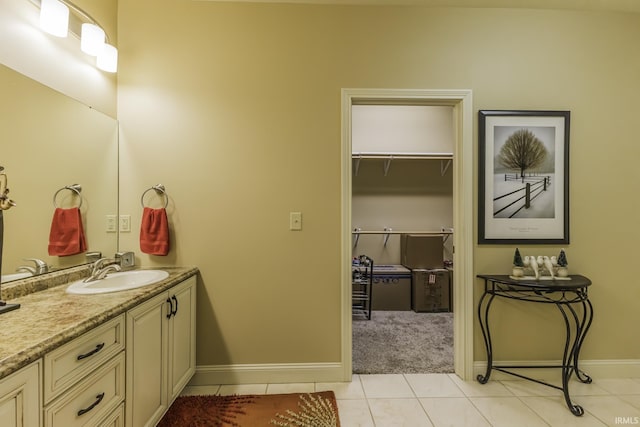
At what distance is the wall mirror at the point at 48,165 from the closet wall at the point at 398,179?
8.99 ft

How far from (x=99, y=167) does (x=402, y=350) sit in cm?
270

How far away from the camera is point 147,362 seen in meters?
1.41

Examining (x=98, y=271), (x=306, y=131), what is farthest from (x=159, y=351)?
(x=306, y=131)

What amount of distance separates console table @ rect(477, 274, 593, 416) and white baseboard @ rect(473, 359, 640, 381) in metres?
0.03

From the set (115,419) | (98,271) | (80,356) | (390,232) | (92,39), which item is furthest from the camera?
(390,232)

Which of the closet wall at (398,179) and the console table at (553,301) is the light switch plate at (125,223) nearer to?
the console table at (553,301)

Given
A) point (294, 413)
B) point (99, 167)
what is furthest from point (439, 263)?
point (99, 167)

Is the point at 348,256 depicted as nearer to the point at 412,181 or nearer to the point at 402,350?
the point at 402,350

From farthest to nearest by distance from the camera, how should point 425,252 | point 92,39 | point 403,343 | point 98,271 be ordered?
point 425,252, point 403,343, point 92,39, point 98,271

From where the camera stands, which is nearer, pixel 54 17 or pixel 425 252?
pixel 54 17

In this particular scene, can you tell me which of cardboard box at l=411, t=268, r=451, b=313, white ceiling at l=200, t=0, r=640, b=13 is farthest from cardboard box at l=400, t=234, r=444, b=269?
white ceiling at l=200, t=0, r=640, b=13

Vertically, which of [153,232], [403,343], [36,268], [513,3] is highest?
[513,3]

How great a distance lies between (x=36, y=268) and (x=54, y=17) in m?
1.30

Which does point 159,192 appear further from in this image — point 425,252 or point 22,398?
point 425,252
